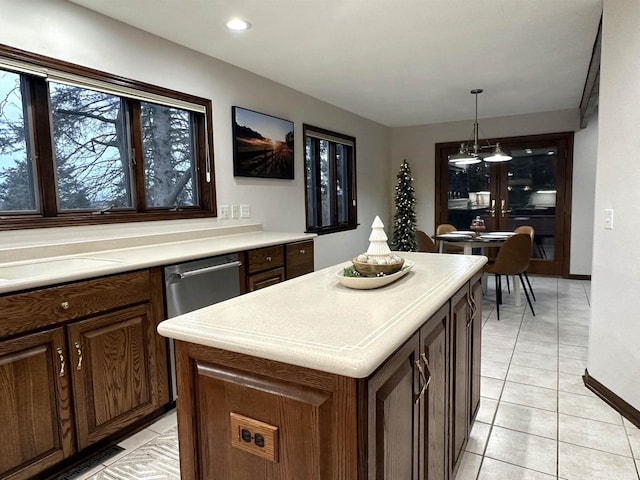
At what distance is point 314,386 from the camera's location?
2.95 feet

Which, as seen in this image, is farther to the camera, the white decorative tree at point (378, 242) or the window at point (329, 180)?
the window at point (329, 180)

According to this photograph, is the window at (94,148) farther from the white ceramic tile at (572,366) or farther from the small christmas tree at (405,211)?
the small christmas tree at (405,211)

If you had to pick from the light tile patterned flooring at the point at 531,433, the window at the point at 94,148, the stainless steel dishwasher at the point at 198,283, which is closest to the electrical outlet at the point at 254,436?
the light tile patterned flooring at the point at 531,433

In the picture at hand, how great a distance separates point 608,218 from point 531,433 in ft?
4.34

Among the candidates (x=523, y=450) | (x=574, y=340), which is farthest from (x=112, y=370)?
(x=574, y=340)

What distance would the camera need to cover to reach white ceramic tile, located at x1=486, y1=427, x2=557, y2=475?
194 centimetres

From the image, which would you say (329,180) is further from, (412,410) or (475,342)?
(412,410)

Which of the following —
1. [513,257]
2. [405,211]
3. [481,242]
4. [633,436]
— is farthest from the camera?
[405,211]

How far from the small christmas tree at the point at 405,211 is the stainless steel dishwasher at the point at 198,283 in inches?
176

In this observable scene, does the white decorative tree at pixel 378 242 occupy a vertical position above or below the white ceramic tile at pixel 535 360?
above

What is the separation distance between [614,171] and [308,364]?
2377mm

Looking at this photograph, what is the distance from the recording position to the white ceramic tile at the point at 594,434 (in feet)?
6.72

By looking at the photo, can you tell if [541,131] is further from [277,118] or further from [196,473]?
[196,473]

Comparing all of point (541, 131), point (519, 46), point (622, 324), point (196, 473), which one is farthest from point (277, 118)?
point (541, 131)
